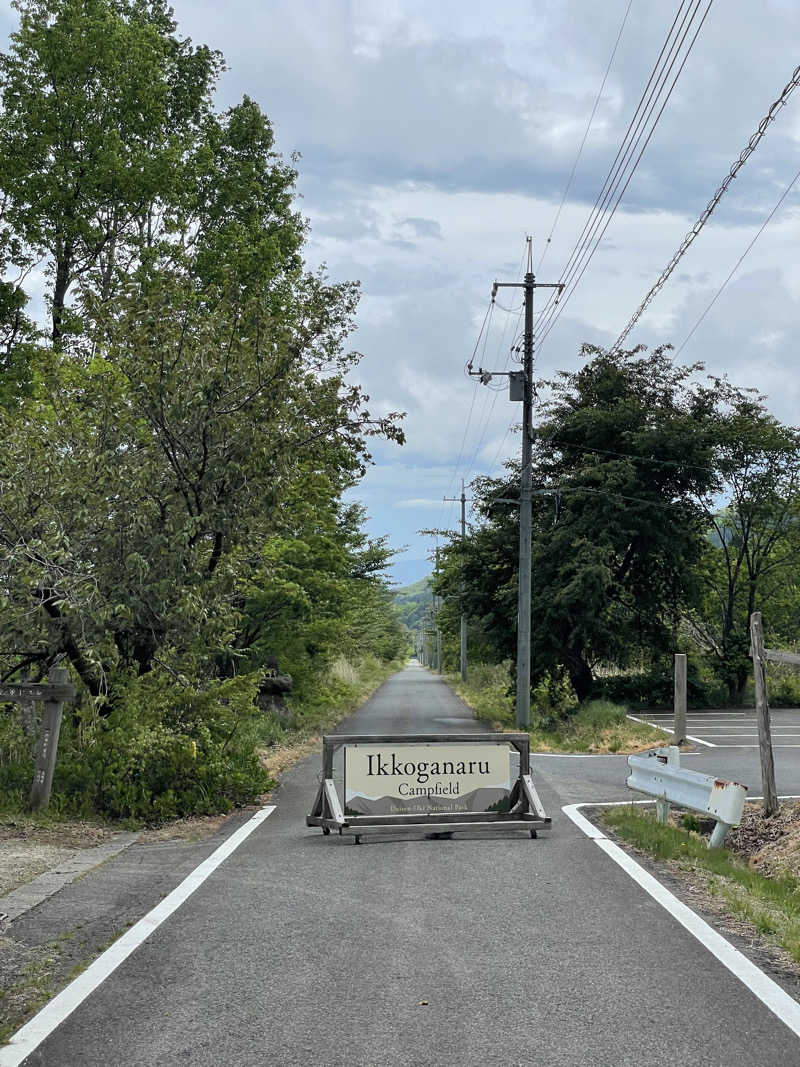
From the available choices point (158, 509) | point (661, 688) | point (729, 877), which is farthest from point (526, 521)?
point (729, 877)

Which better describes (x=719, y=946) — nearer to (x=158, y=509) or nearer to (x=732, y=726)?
(x=158, y=509)

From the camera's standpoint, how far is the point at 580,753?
2075cm

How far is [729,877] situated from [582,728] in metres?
17.3

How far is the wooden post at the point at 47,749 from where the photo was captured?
1051 cm

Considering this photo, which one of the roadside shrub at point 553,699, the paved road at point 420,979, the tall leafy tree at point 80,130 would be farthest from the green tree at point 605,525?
the paved road at point 420,979

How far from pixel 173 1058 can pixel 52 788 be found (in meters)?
6.98

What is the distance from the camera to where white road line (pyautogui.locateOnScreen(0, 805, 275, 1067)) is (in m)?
4.53

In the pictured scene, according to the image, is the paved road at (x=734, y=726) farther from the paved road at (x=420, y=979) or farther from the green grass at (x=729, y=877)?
the paved road at (x=420, y=979)

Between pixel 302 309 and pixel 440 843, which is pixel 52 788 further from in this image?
pixel 302 309

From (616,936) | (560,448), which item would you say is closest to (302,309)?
(616,936)

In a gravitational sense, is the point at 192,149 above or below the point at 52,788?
above

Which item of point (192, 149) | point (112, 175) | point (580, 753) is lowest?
point (580, 753)

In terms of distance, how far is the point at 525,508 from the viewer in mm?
26984

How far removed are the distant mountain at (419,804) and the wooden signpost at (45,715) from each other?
306 centimetres
